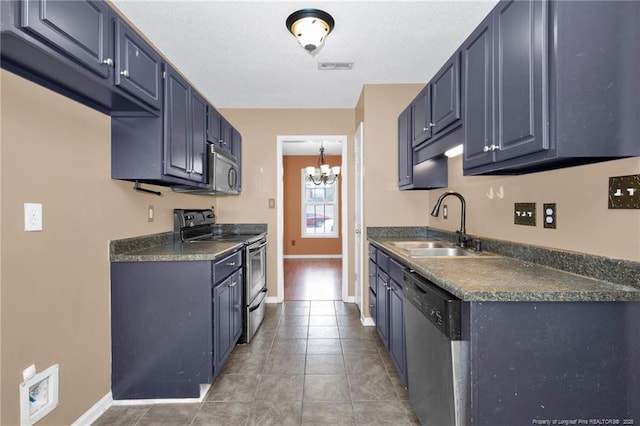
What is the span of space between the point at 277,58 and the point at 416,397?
2.71 meters

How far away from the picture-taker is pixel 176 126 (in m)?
2.14

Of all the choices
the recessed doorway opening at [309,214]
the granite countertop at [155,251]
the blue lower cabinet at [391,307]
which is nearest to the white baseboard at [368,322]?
the blue lower cabinet at [391,307]

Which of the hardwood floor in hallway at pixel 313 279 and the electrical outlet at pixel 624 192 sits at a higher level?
the electrical outlet at pixel 624 192

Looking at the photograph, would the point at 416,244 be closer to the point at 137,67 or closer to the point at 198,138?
the point at 198,138

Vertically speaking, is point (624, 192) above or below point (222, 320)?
above

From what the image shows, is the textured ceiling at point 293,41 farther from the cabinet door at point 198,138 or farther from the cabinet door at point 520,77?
the cabinet door at point 520,77

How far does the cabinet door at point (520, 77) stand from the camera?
1.16 m

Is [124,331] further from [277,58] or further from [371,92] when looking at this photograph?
[371,92]

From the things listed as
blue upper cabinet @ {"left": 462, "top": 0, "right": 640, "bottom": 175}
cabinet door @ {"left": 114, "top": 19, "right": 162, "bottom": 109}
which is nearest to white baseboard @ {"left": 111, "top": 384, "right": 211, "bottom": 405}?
cabinet door @ {"left": 114, "top": 19, "right": 162, "bottom": 109}

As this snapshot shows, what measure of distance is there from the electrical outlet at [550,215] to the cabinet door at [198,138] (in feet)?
7.54

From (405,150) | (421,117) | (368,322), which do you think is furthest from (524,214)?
(368,322)

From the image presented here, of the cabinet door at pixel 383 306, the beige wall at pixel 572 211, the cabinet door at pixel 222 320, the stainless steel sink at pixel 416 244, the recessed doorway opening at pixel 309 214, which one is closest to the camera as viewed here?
the beige wall at pixel 572 211

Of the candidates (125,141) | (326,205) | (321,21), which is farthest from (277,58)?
(326,205)

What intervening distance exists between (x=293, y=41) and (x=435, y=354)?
92.5 inches
